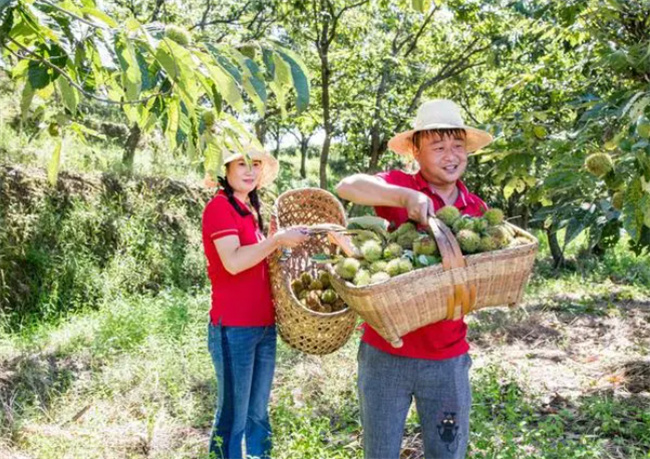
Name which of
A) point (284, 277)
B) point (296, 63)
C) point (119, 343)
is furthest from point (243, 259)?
point (119, 343)

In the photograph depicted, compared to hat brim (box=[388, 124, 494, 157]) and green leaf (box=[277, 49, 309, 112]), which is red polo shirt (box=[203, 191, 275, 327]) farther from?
green leaf (box=[277, 49, 309, 112])

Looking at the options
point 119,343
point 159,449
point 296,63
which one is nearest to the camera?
point 296,63

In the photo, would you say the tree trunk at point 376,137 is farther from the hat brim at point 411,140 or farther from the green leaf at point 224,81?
the green leaf at point 224,81

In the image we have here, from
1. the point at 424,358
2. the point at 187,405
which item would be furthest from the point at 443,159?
the point at 187,405

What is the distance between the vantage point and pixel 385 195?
5.82 feet

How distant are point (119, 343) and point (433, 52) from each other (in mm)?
6875

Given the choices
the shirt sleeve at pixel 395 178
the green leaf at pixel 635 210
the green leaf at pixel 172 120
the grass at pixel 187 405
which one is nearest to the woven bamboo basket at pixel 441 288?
the shirt sleeve at pixel 395 178

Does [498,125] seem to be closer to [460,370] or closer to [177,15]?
[460,370]

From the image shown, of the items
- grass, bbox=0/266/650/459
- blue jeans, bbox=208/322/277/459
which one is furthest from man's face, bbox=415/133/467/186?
grass, bbox=0/266/650/459

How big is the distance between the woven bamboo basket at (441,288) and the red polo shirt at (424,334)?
115 mm

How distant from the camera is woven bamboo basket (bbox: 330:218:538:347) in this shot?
1563 millimetres

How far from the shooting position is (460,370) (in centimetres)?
179

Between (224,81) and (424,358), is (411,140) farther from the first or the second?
(224,81)

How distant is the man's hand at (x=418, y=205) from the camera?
1689 mm
